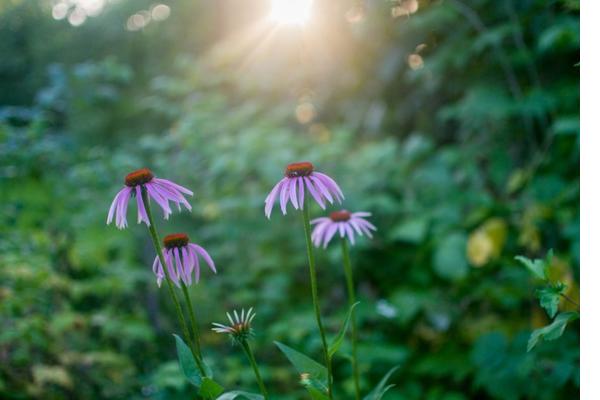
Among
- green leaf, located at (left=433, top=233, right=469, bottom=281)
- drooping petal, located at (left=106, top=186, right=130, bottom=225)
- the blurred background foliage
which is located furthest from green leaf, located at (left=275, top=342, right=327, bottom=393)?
green leaf, located at (left=433, top=233, right=469, bottom=281)

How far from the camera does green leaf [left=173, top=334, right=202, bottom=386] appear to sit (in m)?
0.69

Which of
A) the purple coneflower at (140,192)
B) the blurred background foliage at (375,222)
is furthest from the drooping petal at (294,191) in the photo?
the blurred background foliage at (375,222)

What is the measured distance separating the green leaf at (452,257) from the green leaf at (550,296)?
0.98m

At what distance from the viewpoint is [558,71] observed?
6.44ft

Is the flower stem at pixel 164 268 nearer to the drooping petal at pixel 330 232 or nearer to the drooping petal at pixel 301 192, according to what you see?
the drooping petal at pixel 301 192

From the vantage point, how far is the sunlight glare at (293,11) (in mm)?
2217

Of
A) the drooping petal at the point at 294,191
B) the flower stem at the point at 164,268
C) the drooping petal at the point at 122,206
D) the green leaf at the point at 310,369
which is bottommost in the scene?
the green leaf at the point at 310,369

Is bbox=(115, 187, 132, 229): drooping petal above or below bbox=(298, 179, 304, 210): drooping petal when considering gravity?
above

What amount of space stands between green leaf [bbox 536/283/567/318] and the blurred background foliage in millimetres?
594

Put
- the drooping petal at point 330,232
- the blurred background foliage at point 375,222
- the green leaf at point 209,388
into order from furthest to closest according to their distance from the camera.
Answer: the blurred background foliage at point 375,222
the drooping petal at point 330,232
the green leaf at point 209,388

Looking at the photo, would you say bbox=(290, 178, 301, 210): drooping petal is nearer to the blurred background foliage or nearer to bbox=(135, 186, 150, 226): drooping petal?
bbox=(135, 186, 150, 226): drooping petal
